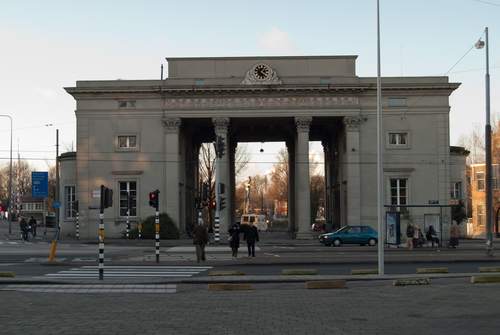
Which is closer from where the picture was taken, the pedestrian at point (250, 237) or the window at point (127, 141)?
the pedestrian at point (250, 237)

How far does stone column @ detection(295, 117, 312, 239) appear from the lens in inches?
2302

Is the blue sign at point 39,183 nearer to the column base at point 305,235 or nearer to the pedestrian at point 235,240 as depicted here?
the column base at point 305,235

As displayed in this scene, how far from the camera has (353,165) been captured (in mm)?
58656

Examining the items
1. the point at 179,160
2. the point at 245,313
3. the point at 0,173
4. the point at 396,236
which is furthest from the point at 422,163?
the point at 0,173

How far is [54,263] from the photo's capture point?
96.3 ft

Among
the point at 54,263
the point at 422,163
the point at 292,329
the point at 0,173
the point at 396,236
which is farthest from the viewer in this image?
the point at 0,173

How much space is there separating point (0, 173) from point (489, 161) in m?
162

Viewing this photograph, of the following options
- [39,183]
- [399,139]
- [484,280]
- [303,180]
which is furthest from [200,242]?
[399,139]

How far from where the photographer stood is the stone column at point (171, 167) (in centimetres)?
5900

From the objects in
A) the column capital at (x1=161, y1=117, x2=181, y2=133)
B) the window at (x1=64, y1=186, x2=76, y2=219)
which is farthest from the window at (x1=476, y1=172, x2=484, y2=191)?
the window at (x1=64, y1=186, x2=76, y2=219)

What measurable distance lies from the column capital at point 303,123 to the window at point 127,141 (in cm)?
1367

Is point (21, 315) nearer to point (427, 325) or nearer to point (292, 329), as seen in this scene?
point (292, 329)

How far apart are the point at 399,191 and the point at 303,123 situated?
977 centimetres

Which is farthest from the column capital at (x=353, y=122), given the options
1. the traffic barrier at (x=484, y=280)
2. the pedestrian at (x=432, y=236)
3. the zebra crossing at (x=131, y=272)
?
the traffic barrier at (x=484, y=280)
